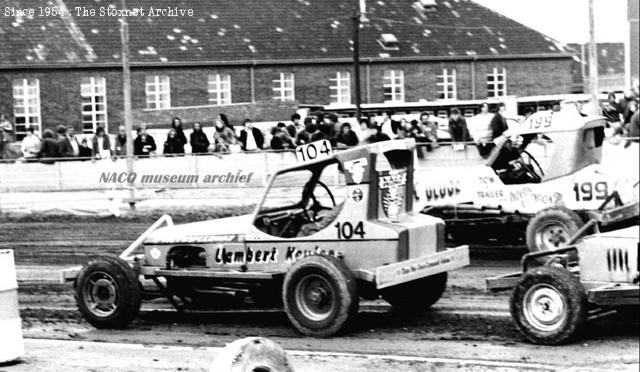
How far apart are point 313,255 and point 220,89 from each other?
36280 mm

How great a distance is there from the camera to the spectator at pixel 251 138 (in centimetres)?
2519

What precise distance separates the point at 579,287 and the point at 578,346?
Answer: 44 cm

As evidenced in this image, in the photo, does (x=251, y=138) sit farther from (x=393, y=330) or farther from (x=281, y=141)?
(x=393, y=330)


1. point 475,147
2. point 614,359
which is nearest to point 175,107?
point 475,147

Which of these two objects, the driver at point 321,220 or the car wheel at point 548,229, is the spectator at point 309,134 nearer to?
the car wheel at point 548,229

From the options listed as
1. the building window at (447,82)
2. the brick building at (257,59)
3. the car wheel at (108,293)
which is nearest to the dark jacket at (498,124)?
the car wheel at (108,293)

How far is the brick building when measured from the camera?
→ 135 feet

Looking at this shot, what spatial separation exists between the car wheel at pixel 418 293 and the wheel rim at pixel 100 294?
2.46m

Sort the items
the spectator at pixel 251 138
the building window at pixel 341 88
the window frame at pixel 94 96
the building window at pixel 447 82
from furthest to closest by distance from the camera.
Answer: the building window at pixel 447 82, the building window at pixel 341 88, the window frame at pixel 94 96, the spectator at pixel 251 138

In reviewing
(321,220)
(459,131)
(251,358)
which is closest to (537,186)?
(321,220)

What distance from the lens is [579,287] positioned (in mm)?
8961

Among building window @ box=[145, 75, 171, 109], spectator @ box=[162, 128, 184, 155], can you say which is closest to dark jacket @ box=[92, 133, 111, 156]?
spectator @ box=[162, 128, 184, 155]

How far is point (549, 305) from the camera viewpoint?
360 inches

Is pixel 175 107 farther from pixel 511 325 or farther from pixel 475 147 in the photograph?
pixel 511 325
